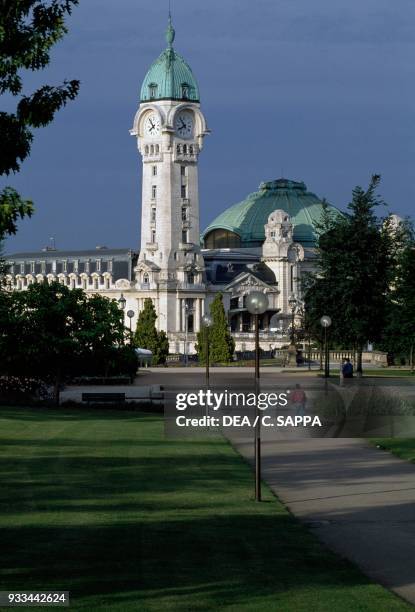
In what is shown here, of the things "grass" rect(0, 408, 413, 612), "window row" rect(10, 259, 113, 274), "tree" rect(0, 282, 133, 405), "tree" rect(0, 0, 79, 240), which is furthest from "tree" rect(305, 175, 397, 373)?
"window row" rect(10, 259, 113, 274)

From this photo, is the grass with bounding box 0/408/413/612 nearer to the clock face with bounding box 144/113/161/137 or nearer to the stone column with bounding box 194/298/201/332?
the clock face with bounding box 144/113/161/137

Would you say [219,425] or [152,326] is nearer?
[219,425]

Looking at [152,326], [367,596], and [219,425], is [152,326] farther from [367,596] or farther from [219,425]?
[367,596]

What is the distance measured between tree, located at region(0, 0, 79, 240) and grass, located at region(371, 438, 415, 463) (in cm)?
1851

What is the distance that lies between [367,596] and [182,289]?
147 metres

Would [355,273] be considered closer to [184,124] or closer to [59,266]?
[184,124]

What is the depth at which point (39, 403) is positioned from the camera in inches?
2299

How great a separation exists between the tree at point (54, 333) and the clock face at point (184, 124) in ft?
333

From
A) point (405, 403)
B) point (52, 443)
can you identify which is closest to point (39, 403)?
point (405, 403)

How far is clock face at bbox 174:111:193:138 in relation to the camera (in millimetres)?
163500

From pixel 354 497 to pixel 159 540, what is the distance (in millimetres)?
7219

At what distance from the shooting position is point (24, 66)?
64.1 feet

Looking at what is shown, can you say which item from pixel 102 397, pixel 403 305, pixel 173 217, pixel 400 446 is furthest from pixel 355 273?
pixel 173 217

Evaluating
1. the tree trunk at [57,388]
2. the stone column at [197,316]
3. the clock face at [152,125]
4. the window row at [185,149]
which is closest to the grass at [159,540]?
the tree trunk at [57,388]
